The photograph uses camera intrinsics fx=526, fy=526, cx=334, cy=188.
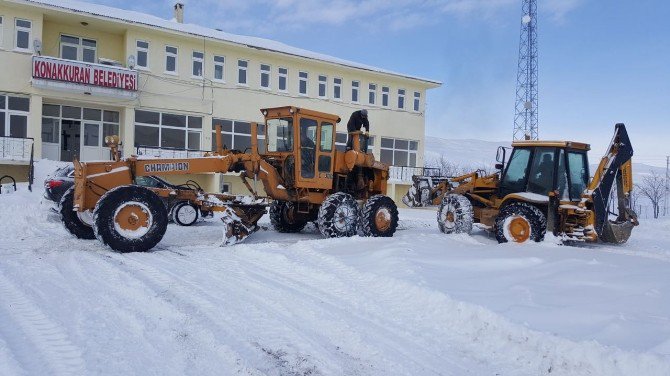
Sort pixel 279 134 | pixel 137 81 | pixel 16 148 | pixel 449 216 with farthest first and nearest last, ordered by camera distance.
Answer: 1. pixel 137 81
2. pixel 16 148
3. pixel 449 216
4. pixel 279 134

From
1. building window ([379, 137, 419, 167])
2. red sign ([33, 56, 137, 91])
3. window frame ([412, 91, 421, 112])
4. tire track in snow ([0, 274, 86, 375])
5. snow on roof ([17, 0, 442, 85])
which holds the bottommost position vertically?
tire track in snow ([0, 274, 86, 375])

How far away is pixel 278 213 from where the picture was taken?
12680 mm

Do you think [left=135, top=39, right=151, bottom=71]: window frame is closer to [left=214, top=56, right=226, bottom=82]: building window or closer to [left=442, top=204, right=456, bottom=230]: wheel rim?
[left=214, top=56, right=226, bottom=82]: building window

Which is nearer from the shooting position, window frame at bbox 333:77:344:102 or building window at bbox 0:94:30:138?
building window at bbox 0:94:30:138

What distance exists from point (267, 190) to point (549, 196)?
589 centimetres

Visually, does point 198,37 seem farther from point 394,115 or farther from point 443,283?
point 443,283

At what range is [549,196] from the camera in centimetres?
1095

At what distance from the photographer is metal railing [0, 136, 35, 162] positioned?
791 inches

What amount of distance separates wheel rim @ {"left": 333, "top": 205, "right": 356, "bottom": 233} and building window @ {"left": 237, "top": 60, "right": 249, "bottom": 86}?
647 inches

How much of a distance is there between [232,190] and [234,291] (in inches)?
799

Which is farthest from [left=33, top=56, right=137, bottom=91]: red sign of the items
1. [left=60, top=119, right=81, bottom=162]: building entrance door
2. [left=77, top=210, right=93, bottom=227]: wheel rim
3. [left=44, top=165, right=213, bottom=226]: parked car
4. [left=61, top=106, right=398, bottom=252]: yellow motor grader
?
[left=77, top=210, right=93, bottom=227]: wheel rim

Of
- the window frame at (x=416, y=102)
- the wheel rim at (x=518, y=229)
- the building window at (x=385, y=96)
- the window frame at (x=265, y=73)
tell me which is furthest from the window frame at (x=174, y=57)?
the wheel rim at (x=518, y=229)

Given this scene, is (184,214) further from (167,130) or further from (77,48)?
(77,48)

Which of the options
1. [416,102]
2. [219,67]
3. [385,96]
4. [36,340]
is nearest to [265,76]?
[219,67]
